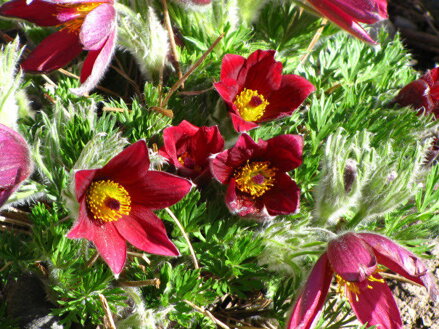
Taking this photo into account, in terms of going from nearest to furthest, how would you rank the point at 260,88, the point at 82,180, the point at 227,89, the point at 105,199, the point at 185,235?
the point at 82,180 < the point at 105,199 < the point at 185,235 < the point at 227,89 < the point at 260,88

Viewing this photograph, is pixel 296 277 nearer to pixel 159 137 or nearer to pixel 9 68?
pixel 159 137

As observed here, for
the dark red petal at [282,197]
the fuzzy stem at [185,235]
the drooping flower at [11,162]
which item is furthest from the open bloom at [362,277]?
the drooping flower at [11,162]

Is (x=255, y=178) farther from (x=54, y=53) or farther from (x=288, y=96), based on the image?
(x=54, y=53)

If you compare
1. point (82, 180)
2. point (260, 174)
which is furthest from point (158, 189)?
point (260, 174)

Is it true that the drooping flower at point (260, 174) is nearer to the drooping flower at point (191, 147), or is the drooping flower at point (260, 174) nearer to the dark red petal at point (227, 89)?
the drooping flower at point (191, 147)

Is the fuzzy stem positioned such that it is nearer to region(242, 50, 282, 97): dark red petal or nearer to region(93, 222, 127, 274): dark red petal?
region(93, 222, 127, 274): dark red petal

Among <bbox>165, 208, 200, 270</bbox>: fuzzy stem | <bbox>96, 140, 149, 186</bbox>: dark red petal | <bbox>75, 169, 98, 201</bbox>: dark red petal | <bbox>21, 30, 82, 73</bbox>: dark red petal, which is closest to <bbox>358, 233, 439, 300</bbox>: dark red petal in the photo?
<bbox>165, 208, 200, 270</bbox>: fuzzy stem

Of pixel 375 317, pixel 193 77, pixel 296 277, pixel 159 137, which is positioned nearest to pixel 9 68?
pixel 159 137
